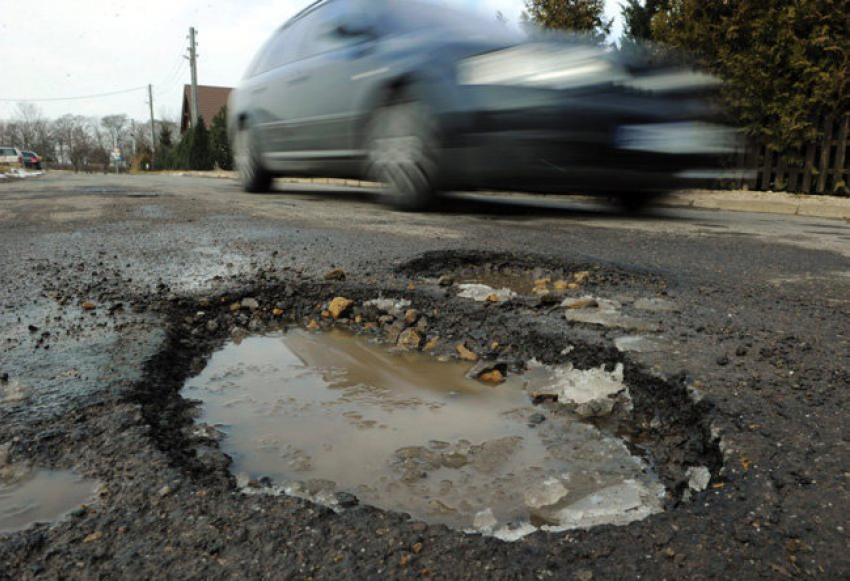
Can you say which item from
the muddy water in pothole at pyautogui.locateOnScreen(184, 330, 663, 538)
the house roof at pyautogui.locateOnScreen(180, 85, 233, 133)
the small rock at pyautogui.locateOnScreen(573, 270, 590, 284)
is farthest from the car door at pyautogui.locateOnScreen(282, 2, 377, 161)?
the house roof at pyautogui.locateOnScreen(180, 85, 233, 133)

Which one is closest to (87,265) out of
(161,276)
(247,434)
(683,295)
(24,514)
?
(161,276)

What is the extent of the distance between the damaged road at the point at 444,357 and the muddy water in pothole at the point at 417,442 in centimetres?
6

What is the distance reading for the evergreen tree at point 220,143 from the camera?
28.9m

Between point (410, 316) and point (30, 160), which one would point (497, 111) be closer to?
point (410, 316)

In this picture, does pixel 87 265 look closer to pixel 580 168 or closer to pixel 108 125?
pixel 580 168

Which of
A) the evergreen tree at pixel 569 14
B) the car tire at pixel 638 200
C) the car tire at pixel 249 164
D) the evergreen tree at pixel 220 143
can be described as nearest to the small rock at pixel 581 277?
the car tire at pixel 638 200

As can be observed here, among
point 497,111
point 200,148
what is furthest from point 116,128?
point 497,111

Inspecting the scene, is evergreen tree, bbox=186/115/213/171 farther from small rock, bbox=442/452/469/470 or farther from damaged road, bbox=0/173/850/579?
small rock, bbox=442/452/469/470

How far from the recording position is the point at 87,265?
325 centimetres

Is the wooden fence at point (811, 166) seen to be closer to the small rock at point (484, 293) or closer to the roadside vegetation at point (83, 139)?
the small rock at point (484, 293)

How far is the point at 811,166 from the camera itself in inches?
363

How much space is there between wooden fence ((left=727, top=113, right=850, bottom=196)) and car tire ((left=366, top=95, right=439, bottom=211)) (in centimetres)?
569

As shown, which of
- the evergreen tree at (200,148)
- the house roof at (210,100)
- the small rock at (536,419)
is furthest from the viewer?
the house roof at (210,100)

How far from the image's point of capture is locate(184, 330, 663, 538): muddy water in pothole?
1.29 metres
